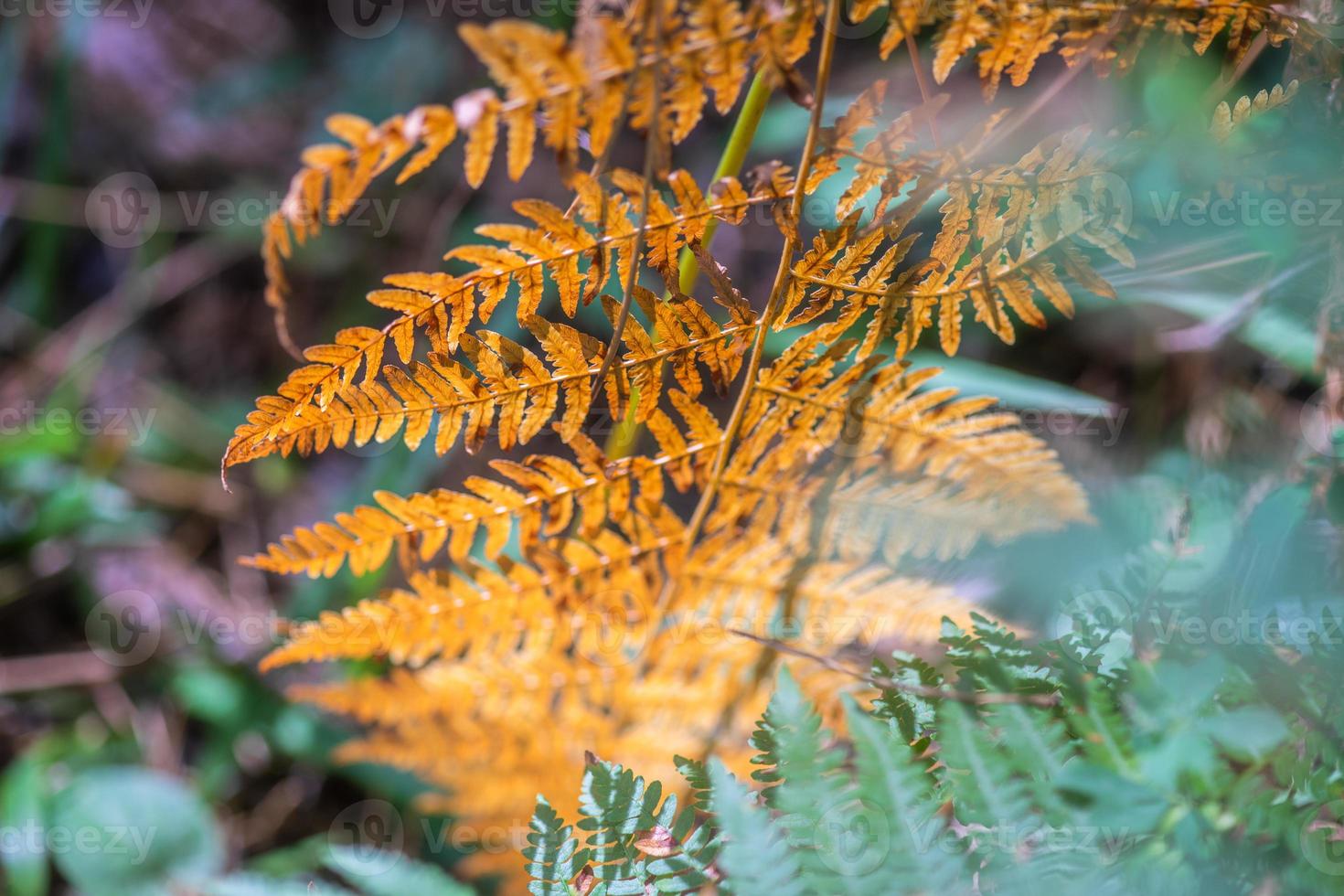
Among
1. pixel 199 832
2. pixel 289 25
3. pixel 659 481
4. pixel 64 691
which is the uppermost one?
pixel 289 25

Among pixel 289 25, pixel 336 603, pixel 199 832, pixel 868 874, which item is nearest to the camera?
pixel 868 874

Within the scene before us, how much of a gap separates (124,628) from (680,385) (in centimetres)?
191

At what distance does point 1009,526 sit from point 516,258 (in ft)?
1.92

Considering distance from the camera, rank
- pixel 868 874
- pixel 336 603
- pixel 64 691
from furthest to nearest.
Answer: pixel 64 691 < pixel 336 603 < pixel 868 874

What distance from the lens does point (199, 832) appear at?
5.58ft

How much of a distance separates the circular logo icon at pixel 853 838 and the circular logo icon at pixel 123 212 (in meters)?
2.76

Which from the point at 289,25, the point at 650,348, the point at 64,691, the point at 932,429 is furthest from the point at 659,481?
the point at 289,25

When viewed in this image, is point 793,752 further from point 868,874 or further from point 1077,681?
point 1077,681

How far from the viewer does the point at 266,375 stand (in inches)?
104

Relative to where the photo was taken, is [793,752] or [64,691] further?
[64,691]

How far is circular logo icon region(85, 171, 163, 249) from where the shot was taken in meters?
2.63

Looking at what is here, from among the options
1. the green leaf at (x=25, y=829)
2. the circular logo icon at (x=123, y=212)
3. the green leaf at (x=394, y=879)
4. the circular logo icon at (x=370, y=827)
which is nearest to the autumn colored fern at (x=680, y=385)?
the green leaf at (x=394, y=879)

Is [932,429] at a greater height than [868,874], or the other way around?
[932,429]

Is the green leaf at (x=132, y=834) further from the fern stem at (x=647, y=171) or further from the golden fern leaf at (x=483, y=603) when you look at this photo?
the fern stem at (x=647, y=171)
